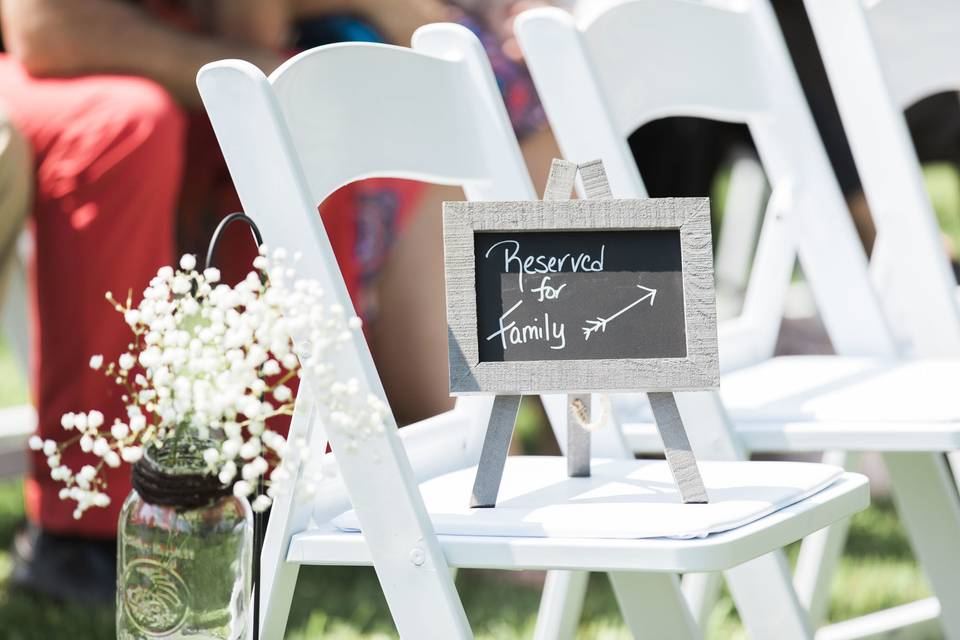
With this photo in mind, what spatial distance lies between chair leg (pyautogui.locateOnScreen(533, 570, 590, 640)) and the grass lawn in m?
0.47

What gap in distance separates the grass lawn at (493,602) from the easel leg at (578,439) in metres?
0.83

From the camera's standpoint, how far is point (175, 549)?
1021 mm

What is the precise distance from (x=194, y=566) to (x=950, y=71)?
153 cm

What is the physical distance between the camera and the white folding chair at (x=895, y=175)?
1835mm

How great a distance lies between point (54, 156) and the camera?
2.12 m

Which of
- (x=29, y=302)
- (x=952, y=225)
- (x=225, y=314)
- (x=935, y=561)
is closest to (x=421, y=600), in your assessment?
(x=225, y=314)

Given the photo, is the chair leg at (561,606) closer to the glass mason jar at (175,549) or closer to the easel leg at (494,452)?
the easel leg at (494,452)

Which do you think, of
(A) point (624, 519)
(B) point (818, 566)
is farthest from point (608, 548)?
(B) point (818, 566)

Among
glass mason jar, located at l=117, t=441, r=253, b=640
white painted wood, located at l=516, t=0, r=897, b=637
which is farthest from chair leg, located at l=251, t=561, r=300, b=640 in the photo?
white painted wood, located at l=516, t=0, r=897, b=637

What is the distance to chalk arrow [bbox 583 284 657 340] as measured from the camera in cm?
114

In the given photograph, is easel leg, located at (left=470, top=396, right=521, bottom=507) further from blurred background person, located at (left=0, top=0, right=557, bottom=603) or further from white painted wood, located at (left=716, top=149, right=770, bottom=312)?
white painted wood, located at (left=716, top=149, right=770, bottom=312)

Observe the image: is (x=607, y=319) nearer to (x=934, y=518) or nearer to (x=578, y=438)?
(x=578, y=438)

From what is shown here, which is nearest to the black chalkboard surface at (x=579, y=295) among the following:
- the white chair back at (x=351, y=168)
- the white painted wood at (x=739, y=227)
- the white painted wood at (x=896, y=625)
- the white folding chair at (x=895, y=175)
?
the white chair back at (x=351, y=168)

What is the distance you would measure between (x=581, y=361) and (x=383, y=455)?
0.63ft
